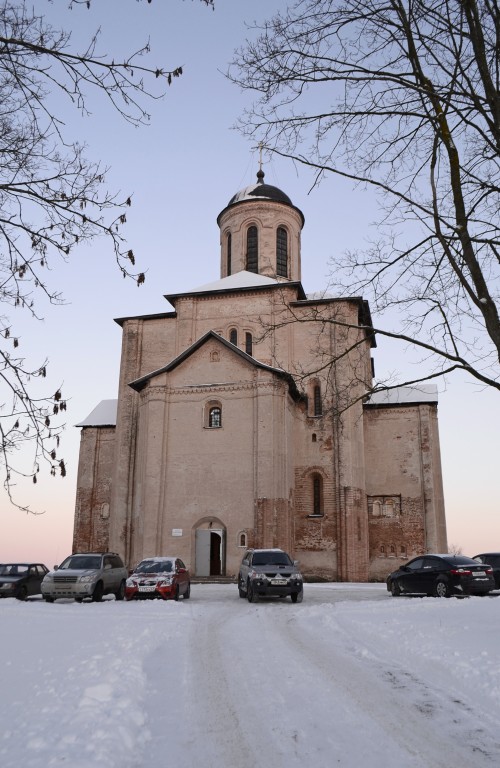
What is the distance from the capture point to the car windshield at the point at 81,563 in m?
18.4

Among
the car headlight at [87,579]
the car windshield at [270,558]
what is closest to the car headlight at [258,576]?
the car windshield at [270,558]

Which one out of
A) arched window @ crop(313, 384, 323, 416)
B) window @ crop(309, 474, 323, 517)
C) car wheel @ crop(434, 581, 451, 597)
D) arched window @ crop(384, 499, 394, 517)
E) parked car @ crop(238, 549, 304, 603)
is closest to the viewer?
car wheel @ crop(434, 581, 451, 597)

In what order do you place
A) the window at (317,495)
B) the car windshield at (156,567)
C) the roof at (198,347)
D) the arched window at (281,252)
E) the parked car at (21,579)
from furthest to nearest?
the arched window at (281,252) < the window at (317,495) < the roof at (198,347) < the parked car at (21,579) < the car windshield at (156,567)

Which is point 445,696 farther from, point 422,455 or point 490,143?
point 422,455

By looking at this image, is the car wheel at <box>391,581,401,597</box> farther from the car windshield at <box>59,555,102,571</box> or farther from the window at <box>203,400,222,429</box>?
the window at <box>203,400,222,429</box>

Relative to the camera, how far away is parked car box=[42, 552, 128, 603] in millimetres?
17281

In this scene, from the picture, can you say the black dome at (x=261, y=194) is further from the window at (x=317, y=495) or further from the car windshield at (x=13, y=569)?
the car windshield at (x=13, y=569)

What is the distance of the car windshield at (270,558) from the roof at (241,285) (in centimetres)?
1740

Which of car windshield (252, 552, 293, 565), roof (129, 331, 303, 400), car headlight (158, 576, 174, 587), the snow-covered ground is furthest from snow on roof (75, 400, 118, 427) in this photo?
the snow-covered ground

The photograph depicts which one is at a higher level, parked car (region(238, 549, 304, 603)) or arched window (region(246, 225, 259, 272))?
arched window (region(246, 225, 259, 272))

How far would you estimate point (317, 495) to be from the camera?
31.4 m

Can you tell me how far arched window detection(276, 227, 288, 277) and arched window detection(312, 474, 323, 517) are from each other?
13559mm

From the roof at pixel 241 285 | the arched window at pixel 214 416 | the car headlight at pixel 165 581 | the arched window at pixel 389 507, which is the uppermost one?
the roof at pixel 241 285

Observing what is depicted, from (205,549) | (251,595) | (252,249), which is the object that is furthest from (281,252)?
(251,595)
